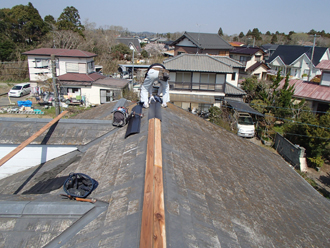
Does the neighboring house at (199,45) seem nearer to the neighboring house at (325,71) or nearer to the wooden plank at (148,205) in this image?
the neighboring house at (325,71)

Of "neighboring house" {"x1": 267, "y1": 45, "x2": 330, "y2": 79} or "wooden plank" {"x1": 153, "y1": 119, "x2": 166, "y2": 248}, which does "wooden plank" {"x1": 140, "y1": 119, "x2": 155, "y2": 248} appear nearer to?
"wooden plank" {"x1": 153, "y1": 119, "x2": 166, "y2": 248}

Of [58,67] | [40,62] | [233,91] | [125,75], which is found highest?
[40,62]

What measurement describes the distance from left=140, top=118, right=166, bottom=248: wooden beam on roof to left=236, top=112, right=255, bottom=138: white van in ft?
54.8

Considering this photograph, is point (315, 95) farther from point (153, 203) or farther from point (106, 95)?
point (153, 203)

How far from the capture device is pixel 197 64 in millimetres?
23328

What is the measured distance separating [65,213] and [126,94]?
22.6 metres

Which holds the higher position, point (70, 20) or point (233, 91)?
point (70, 20)

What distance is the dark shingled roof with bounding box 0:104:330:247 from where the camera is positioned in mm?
3072

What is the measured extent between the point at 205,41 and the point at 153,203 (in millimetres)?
35063

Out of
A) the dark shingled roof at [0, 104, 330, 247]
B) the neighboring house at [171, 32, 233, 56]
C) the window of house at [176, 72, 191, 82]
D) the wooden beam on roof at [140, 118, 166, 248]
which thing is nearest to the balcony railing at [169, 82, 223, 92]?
the window of house at [176, 72, 191, 82]

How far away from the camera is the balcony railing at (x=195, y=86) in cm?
2361

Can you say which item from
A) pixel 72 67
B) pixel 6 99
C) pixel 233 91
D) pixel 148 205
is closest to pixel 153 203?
pixel 148 205

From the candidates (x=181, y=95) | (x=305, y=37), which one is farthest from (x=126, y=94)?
(x=305, y=37)

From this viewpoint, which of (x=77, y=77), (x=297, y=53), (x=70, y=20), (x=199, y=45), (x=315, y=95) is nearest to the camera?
(x=315, y=95)
